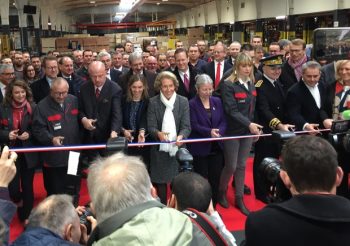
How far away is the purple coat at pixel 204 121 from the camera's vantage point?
4.23 meters

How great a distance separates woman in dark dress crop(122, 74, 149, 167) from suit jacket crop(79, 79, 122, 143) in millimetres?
106

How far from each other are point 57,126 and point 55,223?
2265 millimetres

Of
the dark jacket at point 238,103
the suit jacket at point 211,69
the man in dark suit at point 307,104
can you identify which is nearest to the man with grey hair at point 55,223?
the dark jacket at point 238,103

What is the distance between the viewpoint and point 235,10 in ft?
72.7

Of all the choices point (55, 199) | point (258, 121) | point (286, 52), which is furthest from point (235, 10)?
point (55, 199)

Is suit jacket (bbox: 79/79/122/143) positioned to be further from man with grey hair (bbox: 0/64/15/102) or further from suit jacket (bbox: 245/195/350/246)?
suit jacket (bbox: 245/195/350/246)

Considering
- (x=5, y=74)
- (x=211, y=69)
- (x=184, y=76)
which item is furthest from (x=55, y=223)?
(x=211, y=69)

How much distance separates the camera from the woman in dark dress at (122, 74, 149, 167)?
420cm

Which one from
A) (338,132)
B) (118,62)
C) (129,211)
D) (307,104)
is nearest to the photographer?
(129,211)

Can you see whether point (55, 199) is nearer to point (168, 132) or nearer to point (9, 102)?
point (168, 132)

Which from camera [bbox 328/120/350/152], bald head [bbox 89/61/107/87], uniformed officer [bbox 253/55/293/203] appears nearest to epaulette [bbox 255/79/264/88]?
uniformed officer [bbox 253/55/293/203]

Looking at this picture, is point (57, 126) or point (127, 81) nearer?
point (57, 126)

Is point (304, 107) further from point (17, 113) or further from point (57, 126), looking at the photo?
point (17, 113)

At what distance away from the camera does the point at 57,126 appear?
409cm
